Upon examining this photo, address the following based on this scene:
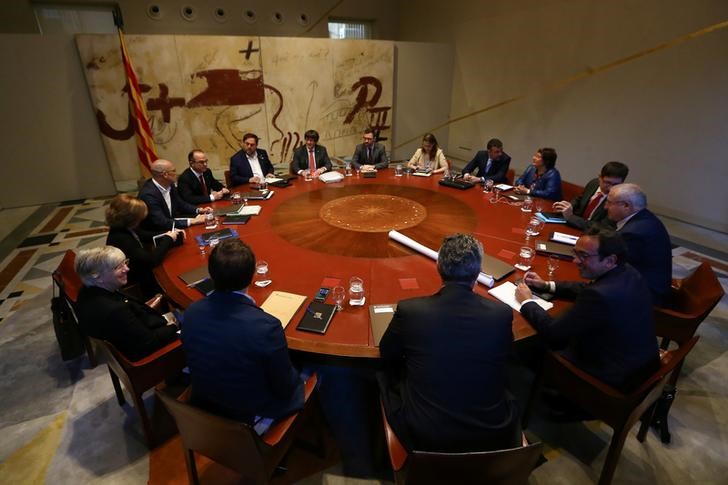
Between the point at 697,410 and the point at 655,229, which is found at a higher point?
the point at 655,229

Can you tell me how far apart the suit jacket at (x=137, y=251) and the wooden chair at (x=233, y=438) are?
4.03 ft

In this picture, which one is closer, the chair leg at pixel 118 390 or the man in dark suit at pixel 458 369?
the man in dark suit at pixel 458 369

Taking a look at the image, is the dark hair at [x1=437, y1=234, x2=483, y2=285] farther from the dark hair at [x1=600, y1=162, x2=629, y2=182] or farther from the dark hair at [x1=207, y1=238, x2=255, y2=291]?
the dark hair at [x1=600, y1=162, x2=629, y2=182]

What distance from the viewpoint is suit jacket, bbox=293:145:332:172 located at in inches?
203

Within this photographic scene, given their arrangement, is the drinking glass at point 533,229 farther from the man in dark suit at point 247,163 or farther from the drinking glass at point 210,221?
the man in dark suit at point 247,163

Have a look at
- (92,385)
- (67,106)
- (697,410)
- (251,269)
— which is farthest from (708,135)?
(67,106)

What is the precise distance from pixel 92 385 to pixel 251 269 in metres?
2.11

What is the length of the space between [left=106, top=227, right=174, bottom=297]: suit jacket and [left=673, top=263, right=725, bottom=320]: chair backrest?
141 inches

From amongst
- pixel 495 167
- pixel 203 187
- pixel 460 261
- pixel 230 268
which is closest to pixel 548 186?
pixel 495 167

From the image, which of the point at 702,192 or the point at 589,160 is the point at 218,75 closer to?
the point at 589,160

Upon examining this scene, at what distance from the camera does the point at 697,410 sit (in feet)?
8.38

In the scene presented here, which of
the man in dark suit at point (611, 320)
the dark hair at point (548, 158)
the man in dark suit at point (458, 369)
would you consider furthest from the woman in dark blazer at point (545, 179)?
the man in dark suit at point (458, 369)

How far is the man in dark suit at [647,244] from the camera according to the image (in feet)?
8.09

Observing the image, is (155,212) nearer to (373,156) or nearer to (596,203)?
(373,156)
